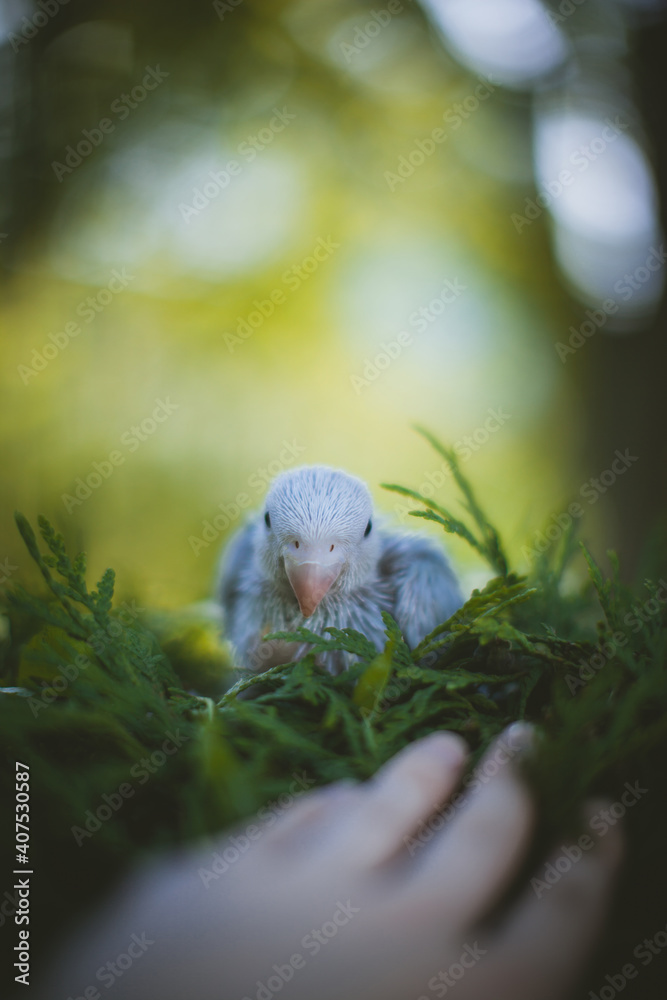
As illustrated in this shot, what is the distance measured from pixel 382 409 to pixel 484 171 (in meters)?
1.02

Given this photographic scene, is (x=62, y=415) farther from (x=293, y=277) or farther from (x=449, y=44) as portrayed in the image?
(x=449, y=44)

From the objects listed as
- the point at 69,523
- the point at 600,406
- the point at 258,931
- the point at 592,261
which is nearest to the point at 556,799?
the point at 258,931

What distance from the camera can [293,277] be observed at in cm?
252
